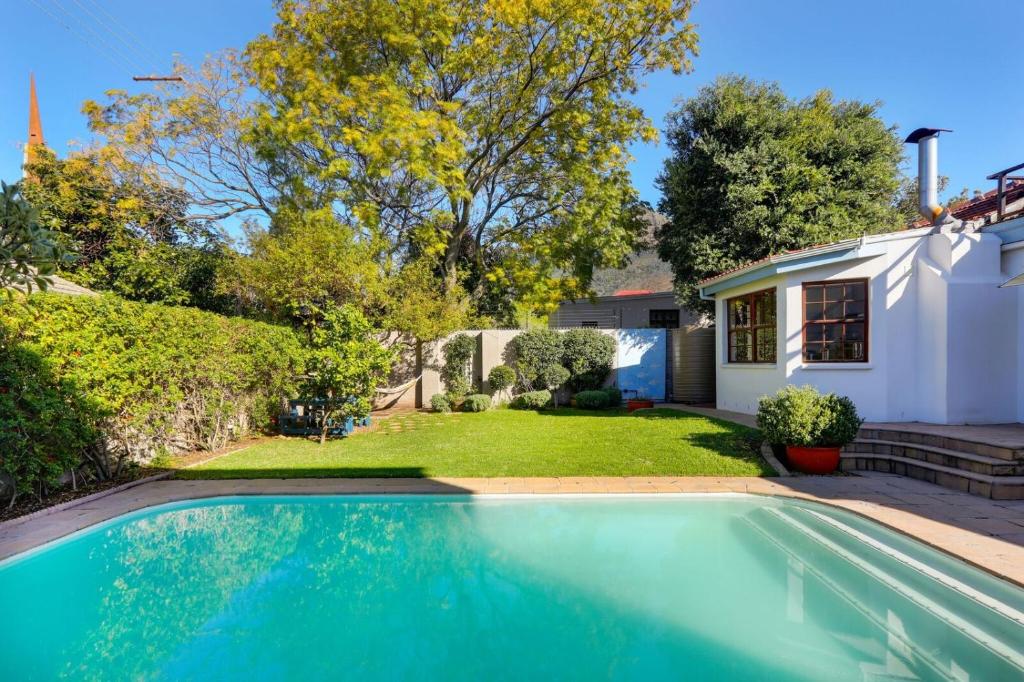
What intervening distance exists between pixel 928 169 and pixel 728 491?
835cm

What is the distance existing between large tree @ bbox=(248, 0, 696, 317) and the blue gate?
149 inches

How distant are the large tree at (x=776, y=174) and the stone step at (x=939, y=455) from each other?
9250 mm

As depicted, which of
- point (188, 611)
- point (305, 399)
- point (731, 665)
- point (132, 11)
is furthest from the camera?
point (132, 11)

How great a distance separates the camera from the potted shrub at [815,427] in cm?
724

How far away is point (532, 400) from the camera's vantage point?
48.5 feet

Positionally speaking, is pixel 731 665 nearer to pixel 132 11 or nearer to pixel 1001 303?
pixel 1001 303

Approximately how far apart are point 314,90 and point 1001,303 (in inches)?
711

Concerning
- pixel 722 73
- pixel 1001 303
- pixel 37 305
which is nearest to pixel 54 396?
pixel 37 305

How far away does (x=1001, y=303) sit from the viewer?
8844 mm

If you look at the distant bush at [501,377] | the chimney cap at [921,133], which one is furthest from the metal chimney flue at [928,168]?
the distant bush at [501,377]

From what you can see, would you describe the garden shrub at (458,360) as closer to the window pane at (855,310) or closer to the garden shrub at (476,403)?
the garden shrub at (476,403)

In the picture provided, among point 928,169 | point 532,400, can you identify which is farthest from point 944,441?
point 532,400

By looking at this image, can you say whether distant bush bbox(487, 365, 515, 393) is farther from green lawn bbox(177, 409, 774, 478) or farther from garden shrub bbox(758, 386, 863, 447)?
garden shrub bbox(758, 386, 863, 447)

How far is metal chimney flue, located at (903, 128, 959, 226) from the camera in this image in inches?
377
